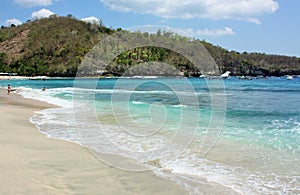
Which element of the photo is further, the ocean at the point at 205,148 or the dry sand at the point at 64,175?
the ocean at the point at 205,148

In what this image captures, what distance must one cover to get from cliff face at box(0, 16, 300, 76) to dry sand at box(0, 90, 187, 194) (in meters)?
97.6

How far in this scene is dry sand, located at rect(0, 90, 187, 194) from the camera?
5.09m

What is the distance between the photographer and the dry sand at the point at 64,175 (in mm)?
5094

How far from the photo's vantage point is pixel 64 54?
5349 inches

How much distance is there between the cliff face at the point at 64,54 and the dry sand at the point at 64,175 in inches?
3841

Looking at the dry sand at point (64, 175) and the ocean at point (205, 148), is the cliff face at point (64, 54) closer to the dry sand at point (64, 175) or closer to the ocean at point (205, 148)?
the ocean at point (205, 148)

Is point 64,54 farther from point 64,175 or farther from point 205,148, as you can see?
point 64,175

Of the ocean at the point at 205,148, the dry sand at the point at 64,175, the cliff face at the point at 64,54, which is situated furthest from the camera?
the cliff face at the point at 64,54

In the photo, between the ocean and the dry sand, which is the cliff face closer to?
the ocean

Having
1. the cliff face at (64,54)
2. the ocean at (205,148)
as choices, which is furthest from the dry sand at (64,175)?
the cliff face at (64,54)

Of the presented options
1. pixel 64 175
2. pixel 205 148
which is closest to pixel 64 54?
pixel 205 148

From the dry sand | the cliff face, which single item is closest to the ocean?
the dry sand

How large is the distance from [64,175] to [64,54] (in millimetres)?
137020

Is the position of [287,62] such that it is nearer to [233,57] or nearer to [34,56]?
[233,57]
